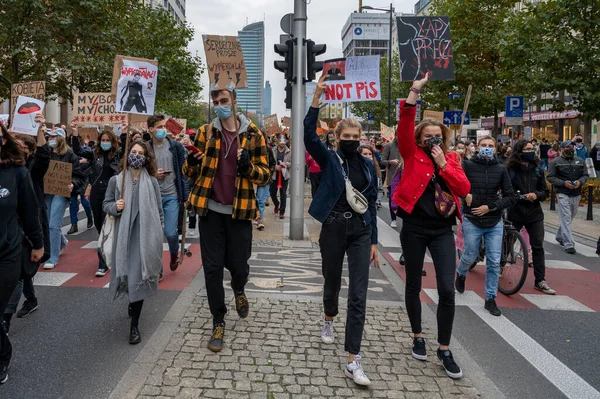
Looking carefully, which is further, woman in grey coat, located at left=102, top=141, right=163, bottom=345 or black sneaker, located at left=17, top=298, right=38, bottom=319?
black sneaker, located at left=17, top=298, right=38, bottom=319

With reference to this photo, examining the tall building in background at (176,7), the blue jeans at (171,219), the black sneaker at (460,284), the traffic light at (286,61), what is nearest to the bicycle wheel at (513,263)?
the black sneaker at (460,284)

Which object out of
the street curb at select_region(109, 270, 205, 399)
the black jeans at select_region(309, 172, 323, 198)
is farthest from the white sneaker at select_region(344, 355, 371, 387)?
the street curb at select_region(109, 270, 205, 399)

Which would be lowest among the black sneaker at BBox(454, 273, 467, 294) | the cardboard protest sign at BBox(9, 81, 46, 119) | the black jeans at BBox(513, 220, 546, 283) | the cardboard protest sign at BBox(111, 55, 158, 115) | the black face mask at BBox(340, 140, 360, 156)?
the black sneaker at BBox(454, 273, 467, 294)

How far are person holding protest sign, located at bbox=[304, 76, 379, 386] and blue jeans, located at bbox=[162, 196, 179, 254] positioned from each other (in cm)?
312

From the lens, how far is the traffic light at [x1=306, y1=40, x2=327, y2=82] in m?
9.30

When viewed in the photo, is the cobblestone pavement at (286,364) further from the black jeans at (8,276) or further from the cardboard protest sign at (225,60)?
the cardboard protest sign at (225,60)

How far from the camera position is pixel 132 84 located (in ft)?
18.9

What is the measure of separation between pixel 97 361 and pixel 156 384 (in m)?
0.74

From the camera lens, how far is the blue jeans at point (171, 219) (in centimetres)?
679

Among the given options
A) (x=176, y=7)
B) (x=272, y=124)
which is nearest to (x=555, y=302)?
(x=272, y=124)

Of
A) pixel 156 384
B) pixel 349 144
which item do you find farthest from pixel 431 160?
pixel 156 384

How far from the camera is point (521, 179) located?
692 centimetres

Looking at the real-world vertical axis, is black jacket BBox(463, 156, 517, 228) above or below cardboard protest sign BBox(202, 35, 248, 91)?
below

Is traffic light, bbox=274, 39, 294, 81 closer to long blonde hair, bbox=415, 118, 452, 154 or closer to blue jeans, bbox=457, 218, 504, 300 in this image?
blue jeans, bbox=457, 218, 504, 300
